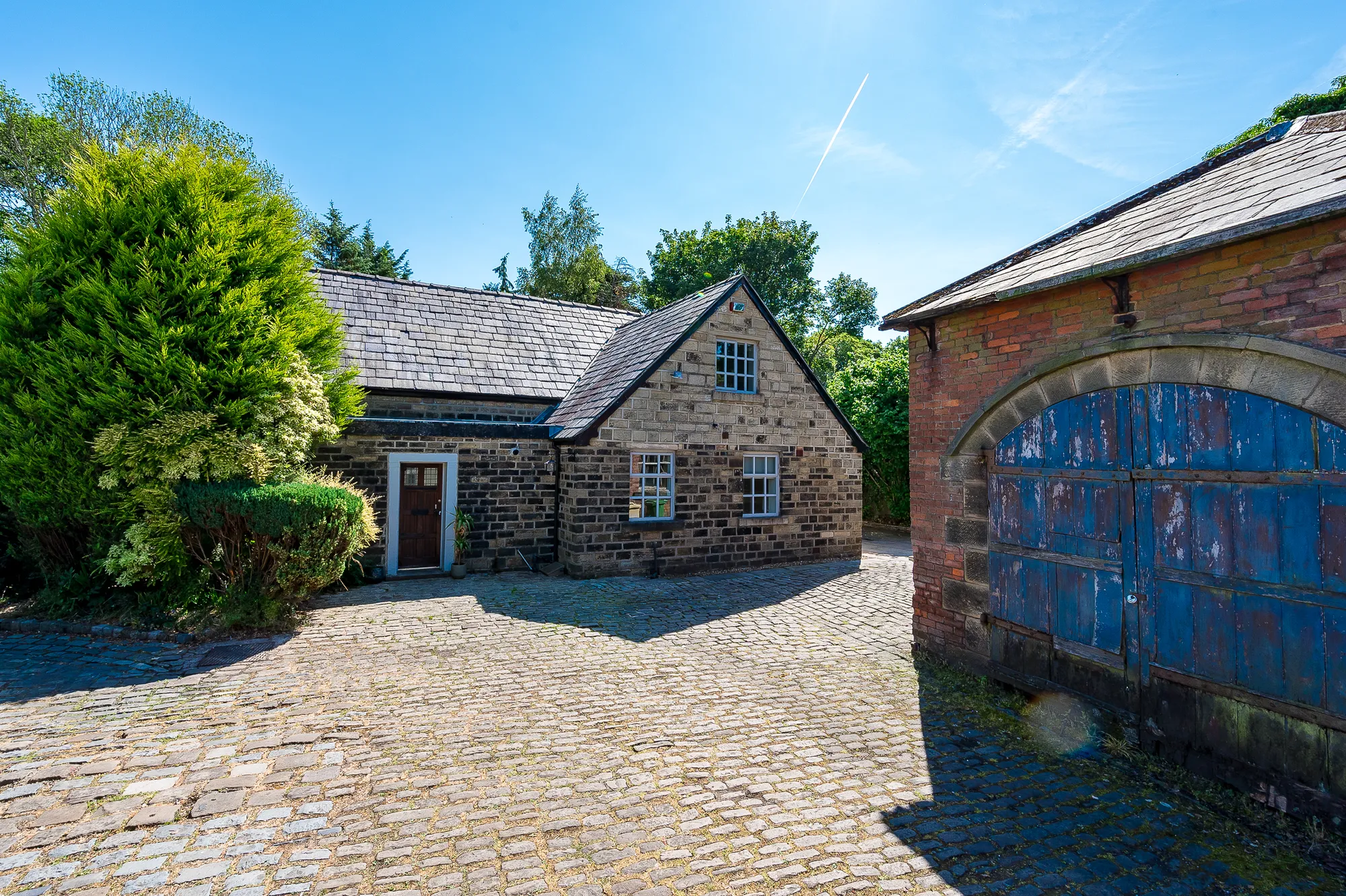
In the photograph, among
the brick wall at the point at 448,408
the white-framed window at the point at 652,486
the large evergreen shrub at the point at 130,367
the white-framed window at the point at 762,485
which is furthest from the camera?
the white-framed window at the point at 762,485

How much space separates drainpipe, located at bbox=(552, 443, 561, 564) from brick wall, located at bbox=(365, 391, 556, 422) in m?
1.76

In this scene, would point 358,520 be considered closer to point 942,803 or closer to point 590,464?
point 590,464

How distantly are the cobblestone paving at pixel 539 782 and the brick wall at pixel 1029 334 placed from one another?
1268 mm

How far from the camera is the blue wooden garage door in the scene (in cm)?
412

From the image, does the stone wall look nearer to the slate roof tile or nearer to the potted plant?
the potted plant

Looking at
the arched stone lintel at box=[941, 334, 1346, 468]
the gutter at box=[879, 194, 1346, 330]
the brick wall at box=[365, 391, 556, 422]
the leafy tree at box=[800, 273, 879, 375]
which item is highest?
the leafy tree at box=[800, 273, 879, 375]

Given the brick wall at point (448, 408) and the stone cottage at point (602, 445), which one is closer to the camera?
the stone cottage at point (602, 445)

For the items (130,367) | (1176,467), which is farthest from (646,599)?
(130,367)

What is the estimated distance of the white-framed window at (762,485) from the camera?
46.8ft

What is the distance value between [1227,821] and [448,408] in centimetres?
1358

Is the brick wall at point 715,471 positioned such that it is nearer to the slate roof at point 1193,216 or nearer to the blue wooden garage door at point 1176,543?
the slate roof at point 1193,216

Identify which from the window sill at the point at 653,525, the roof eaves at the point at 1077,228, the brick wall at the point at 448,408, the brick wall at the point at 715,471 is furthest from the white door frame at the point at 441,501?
the roof eaves at the point at 1077,228

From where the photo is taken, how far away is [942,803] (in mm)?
4434

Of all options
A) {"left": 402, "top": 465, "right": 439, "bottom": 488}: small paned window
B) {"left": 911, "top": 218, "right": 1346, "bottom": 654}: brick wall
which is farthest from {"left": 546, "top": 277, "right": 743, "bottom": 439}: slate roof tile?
{"left": 911, "top": 218, "right": 1346, "bottom": 654}: brick wall
